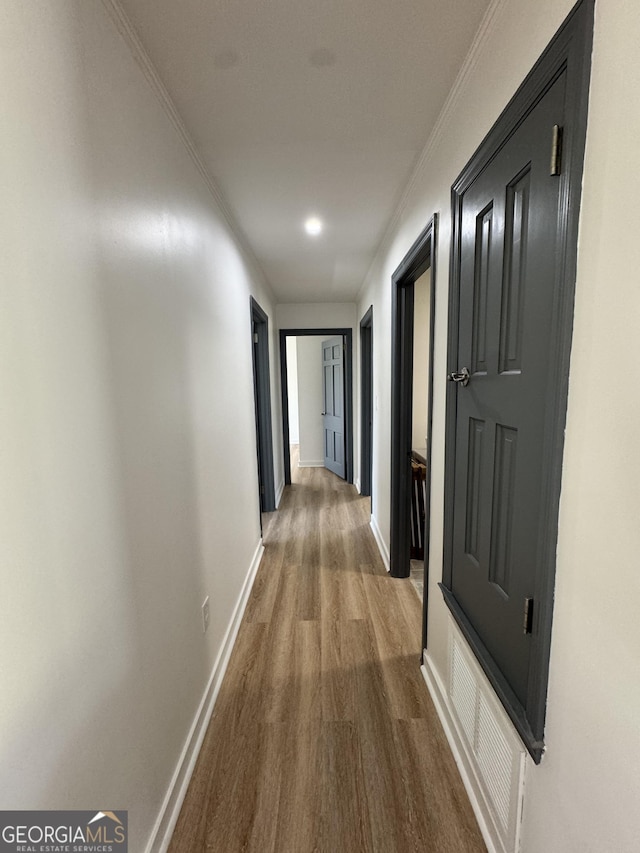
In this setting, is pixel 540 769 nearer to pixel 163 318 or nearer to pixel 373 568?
pixel 163 318

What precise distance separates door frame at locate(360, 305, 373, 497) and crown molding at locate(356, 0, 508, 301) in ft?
5.63

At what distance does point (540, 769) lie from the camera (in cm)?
87

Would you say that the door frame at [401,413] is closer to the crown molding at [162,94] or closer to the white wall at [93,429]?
the crown molding at [162,94]

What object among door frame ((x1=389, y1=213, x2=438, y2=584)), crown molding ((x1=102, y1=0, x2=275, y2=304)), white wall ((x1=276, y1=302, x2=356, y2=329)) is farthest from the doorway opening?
white wall ((x1=276, y1=302, x2=356, y2=329))

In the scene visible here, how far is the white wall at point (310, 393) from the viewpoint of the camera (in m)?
5.61

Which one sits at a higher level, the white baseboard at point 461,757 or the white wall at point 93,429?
the white wall at point 93,429

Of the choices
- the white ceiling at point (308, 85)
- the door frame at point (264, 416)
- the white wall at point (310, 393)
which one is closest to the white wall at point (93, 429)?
the white ceiling at point (308, 85)

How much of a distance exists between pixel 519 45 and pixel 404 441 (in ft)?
6.15

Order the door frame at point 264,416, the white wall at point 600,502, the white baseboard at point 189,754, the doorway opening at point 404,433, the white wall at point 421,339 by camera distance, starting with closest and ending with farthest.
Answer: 1. the white wall at point 600,502
2. the white baseboard at point 189,754
3. the doorway opening at point 404,433
4. the white wall at point 421,339
5. the door frame at point 264,416

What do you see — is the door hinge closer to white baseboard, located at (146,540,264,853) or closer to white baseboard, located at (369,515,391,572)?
white baseboard, located at (146,540,264,853)

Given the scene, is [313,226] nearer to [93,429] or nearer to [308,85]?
[308,85]

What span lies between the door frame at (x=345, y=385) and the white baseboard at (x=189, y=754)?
9.66 feet

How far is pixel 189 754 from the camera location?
131cm
